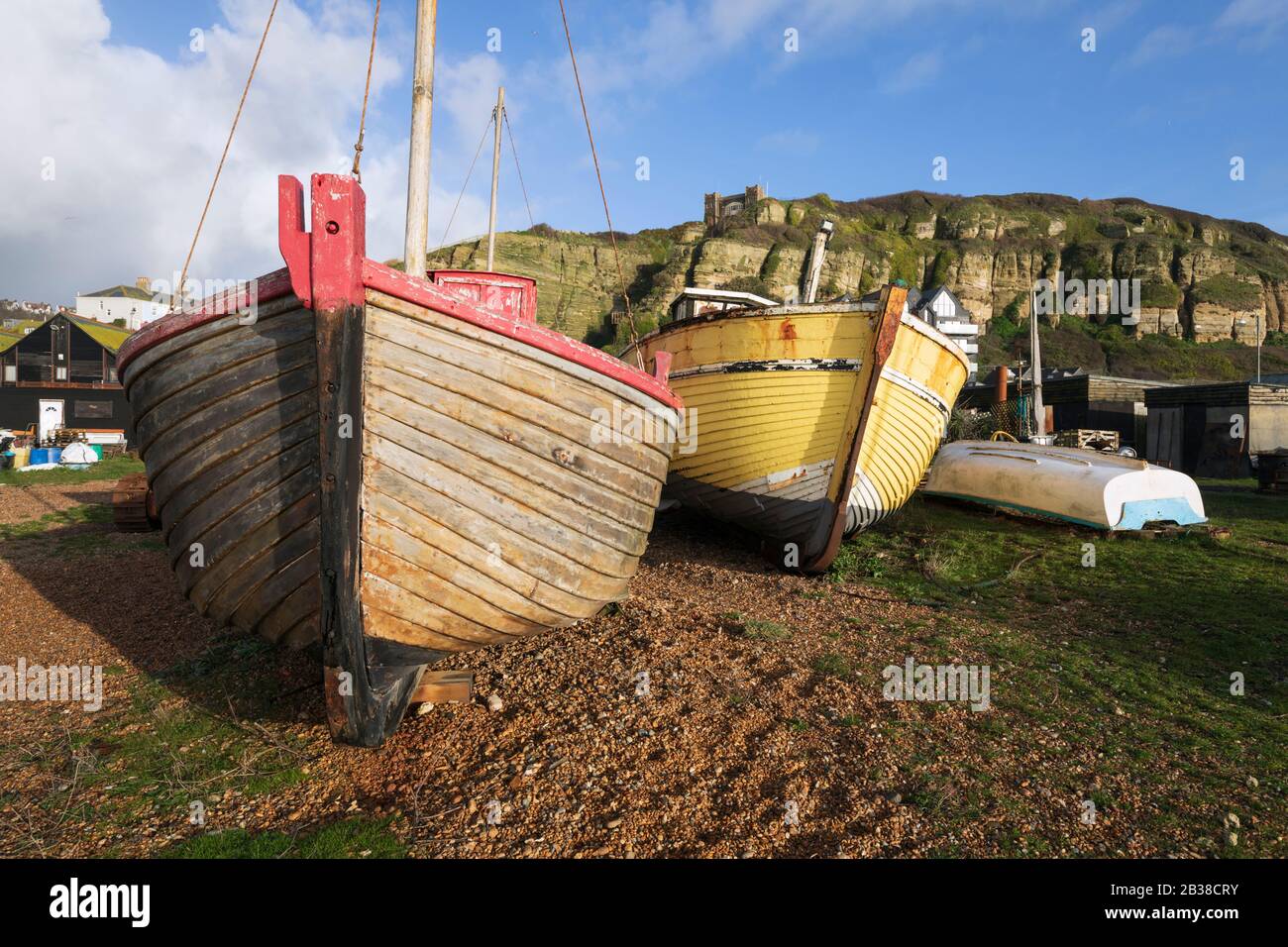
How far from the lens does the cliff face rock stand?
210ft

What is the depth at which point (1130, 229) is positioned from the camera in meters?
82.7

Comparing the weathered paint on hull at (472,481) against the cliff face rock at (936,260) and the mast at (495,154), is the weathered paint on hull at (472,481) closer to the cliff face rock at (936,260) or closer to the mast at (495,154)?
the mast at (495,154)

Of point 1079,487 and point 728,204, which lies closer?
point 1079,487

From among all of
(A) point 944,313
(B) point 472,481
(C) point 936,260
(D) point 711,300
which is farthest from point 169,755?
(C) point 936,260

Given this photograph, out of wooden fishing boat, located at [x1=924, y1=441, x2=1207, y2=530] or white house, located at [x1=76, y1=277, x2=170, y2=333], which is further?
white house, located at [x1=76, y1=277, x2=170, y2=333]

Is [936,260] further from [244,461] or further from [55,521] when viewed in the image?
[244,461]

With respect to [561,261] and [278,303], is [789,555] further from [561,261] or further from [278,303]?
[561,261]

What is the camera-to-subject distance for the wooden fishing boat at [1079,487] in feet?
30.4

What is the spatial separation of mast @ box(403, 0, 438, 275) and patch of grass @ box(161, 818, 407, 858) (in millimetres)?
3916

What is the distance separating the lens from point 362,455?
3.06 m

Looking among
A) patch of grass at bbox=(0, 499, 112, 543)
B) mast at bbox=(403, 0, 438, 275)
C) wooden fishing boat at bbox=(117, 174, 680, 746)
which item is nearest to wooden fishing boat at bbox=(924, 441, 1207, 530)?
wooden fishing boat at bbox=(117, 174, 680, 746)

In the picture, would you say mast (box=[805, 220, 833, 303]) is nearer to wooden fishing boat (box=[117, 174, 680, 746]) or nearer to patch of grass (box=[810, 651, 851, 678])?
patch of grass (box=[810, 651, 851, 678])

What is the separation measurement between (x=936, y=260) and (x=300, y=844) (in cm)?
8382

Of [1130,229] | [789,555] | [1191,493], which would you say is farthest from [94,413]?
[1130,229]
